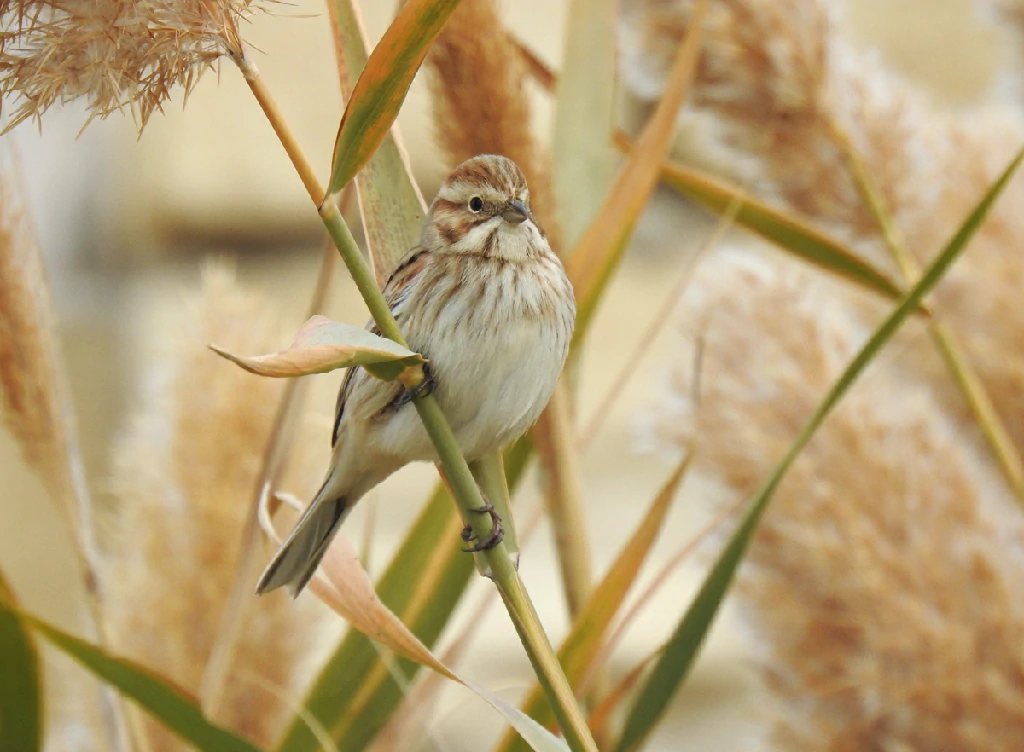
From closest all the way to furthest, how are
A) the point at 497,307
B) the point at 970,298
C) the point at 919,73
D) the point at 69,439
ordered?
the point at 497,307 < the point at 69,439 < the point at 970,298 < the point at 919,73

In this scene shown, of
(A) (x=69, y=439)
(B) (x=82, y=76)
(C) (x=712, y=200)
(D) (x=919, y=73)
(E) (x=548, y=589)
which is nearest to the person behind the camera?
(B) (x=82, y=76)

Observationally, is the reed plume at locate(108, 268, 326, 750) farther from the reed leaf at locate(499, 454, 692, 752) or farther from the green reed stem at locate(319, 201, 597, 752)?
the green reed stem at locate(319, 201, 597, 752)

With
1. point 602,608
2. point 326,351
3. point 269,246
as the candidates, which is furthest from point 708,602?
point 269,246

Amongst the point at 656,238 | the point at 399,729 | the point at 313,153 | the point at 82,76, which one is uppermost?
the point at 656,238

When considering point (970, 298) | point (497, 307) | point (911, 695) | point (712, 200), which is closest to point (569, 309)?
point (497, 307)

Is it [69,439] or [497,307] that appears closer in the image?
[497,307]

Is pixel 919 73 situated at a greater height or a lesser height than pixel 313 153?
greater

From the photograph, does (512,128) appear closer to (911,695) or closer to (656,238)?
(911,695)
